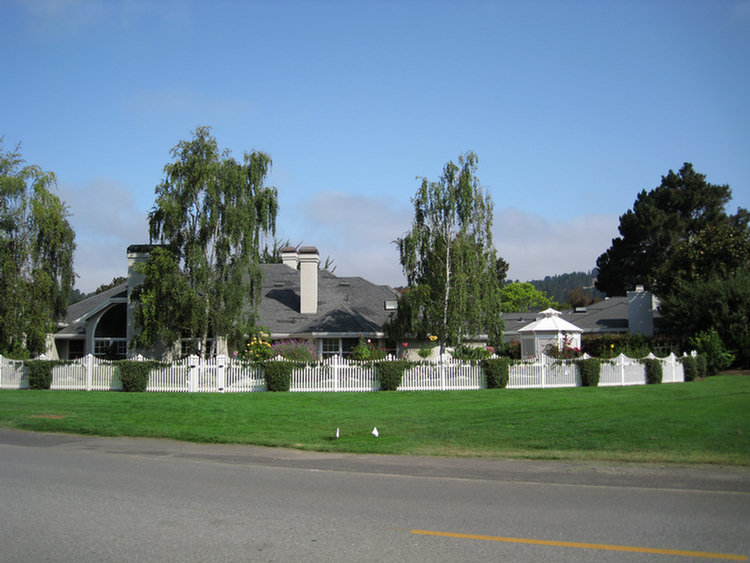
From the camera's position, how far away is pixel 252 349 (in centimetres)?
2777

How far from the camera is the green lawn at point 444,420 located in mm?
12273

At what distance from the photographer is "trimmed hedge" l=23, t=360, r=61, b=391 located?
25844 mm

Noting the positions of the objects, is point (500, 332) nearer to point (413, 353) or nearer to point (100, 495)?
point (413, 353)

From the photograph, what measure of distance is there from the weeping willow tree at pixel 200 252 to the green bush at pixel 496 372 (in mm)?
10231

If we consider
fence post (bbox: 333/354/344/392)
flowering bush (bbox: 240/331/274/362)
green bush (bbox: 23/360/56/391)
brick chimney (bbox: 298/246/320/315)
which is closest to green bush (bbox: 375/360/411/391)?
fence post (bbox: 333/354/344/392)

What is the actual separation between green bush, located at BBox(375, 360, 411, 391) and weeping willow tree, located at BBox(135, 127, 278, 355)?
698 centimetres

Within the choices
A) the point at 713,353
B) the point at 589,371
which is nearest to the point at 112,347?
the point at 589,371

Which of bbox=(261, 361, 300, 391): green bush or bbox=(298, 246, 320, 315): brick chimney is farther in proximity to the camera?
bbox=(298, 246, 320, 315): brick chimney

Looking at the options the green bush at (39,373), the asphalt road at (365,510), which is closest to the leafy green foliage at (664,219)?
the green bush at (39,373)

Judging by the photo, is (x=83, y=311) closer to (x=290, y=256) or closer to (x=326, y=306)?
(x=290, y=256)

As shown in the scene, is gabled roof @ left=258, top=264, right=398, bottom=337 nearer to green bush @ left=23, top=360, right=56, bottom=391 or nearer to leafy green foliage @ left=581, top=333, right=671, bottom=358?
green bush @ left=23, top=360, right=56, bottom=391

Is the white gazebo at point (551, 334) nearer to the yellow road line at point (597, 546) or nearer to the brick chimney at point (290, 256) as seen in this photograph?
the brick chimney at point (290, 256)

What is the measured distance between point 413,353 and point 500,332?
4.77m

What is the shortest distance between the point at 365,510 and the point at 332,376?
1679 centimetres
